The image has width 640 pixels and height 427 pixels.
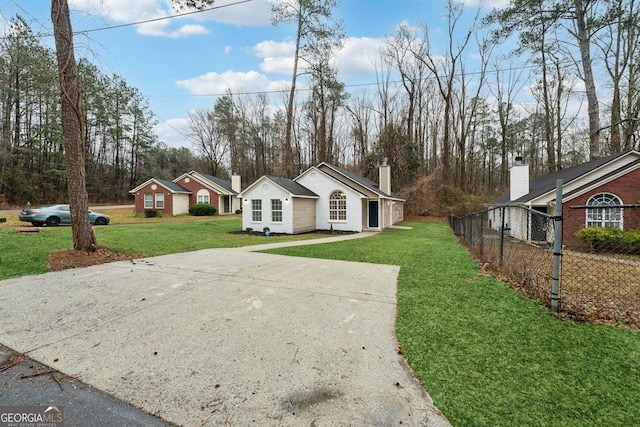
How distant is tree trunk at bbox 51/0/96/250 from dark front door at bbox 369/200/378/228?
47.8 feet

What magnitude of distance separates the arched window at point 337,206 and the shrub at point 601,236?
10469 millimetres

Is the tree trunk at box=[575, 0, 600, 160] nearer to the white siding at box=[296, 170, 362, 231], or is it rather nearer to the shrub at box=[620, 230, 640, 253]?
the shrub at box=[620, 230, 640, 253]

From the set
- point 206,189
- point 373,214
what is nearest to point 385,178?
point 373,214

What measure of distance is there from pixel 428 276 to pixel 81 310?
5.95 m

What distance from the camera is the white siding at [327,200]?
16188 mm

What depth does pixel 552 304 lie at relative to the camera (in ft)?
12.2

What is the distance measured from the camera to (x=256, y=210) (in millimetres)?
15930

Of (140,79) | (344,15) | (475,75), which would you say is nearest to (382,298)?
(140,79)

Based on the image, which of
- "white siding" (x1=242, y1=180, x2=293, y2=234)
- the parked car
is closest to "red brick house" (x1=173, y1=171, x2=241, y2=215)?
the parked car

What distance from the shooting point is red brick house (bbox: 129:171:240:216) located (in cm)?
2648

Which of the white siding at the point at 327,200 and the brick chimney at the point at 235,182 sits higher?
the brick chimney at the point at 235,182

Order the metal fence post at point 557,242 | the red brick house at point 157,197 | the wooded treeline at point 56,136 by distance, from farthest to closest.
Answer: the red brick house at point 157,197 < the wooded treeline at point 56,136 < the metal fence post at point 557,242

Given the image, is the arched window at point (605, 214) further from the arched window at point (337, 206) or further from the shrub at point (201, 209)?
the shrub at point (201, 209)

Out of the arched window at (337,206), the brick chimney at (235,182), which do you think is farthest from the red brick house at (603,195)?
the brick chimney at (235,182)
